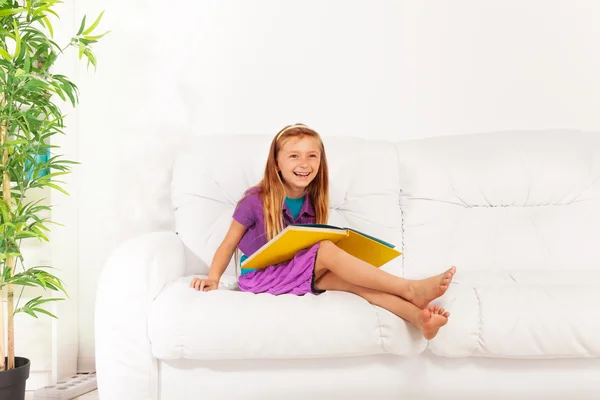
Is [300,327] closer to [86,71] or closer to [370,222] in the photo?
Result: [370,222]

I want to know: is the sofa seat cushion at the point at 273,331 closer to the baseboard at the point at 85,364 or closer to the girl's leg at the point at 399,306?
the girl's leg at the point at 399,306

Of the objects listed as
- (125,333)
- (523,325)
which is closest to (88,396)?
(125,333)

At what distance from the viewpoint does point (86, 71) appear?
251cm

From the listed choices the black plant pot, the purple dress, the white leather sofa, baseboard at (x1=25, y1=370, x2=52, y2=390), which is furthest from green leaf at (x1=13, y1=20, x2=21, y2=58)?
baseboard at (x1=25, y1=370, x2=52, y2=390)

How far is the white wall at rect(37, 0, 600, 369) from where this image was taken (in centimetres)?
254

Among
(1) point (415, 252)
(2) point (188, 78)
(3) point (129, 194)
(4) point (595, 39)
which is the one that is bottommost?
(1) point (415, 252)

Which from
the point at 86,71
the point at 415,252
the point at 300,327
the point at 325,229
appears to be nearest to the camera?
the point at 300,327

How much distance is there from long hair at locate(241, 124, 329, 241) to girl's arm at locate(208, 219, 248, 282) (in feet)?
0.32

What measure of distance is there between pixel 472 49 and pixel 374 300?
4.55 ft

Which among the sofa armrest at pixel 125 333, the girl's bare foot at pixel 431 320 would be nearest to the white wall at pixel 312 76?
the sofa armrest at pixel 125 333

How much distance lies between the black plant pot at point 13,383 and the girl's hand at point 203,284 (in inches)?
25.3

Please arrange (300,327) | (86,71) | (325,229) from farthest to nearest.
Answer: (86,71) < (325,229) < (300,327)

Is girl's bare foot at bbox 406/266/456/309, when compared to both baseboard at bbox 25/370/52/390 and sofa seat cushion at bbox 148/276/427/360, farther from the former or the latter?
baseboard at bbox 25/370/52/390

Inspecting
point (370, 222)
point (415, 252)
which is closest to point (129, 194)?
point (370, 222)
